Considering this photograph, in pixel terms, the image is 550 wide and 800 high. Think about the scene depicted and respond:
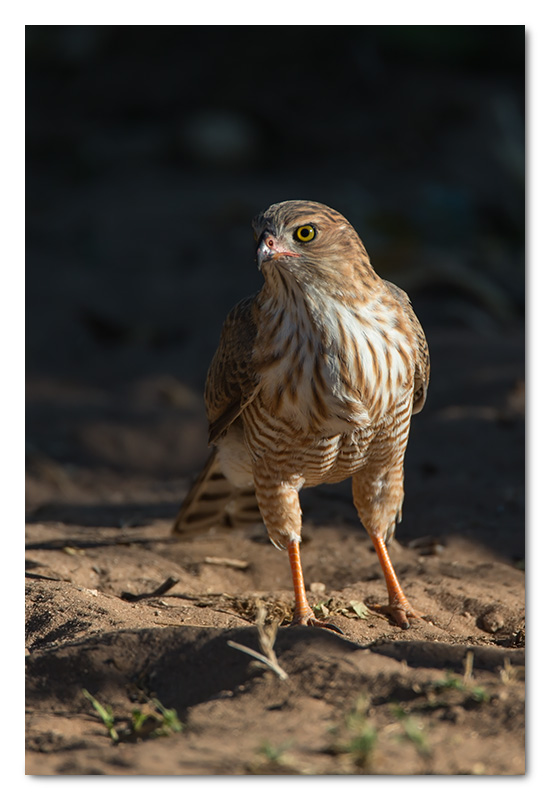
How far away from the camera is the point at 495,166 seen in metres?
14.7

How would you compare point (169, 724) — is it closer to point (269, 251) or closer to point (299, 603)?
point (299, 603)

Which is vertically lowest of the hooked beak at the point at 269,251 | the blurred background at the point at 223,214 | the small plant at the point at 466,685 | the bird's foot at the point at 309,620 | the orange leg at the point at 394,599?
the small plant at the point at 466,685

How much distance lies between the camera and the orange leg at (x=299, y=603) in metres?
4.11

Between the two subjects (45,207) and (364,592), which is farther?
(45,207)

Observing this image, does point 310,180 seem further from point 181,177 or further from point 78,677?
point 78,677

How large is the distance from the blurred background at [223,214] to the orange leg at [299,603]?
1.76m

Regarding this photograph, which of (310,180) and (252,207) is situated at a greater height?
(310,180)

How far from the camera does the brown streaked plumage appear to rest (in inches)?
153

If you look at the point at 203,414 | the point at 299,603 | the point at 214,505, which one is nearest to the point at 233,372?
the point at 299,603

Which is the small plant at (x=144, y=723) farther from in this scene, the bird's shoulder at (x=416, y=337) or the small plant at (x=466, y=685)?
the bird's shoulder at (x=416, y=337)

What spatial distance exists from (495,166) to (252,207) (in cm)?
424

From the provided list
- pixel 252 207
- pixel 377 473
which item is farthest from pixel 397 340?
pixel 252 207

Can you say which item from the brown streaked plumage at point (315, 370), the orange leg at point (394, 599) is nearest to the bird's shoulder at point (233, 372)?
the brown streaked plumage at point (315, 370)

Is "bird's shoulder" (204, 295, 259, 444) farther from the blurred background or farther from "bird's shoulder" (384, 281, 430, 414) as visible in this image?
the blurred background
